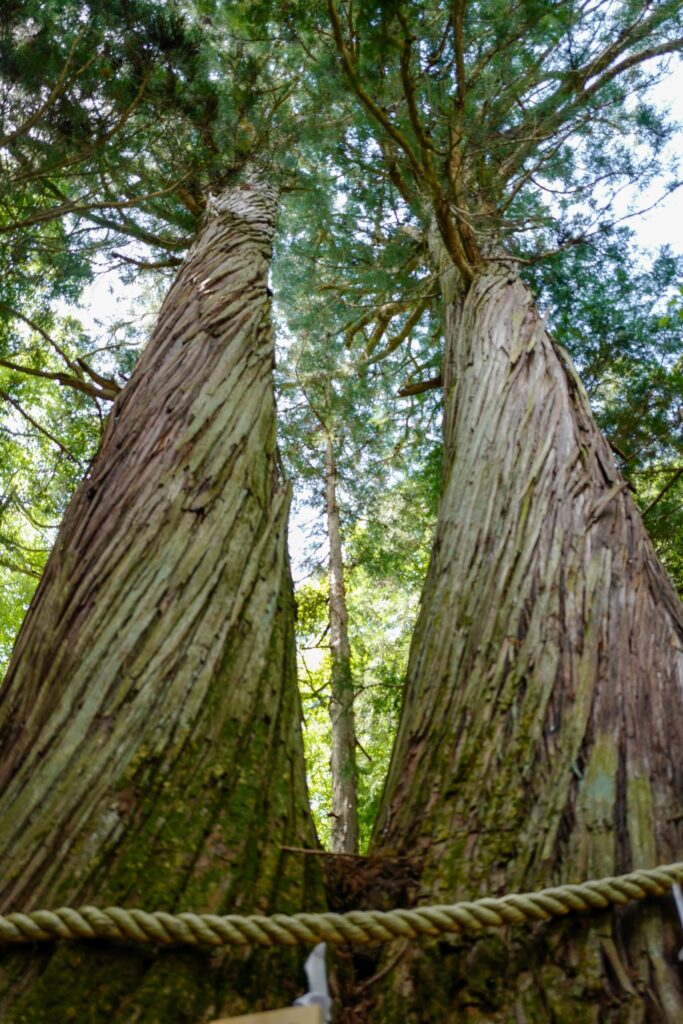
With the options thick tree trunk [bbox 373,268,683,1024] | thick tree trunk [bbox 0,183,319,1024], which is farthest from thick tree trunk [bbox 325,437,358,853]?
thick tree trunk [bbox 0,183,319,1024]

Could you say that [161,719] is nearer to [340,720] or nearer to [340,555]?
[340,720]

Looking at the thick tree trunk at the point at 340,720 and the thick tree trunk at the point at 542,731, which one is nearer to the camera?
the thick tree trunk at the point at 542,731

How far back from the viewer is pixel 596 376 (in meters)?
5.21

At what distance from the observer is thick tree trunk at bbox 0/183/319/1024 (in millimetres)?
1201

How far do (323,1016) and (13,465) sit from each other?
722 cm

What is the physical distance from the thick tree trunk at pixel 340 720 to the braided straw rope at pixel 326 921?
8.12 feet

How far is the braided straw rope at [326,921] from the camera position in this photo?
1109 mm

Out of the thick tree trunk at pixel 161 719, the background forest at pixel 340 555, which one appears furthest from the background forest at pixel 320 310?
the thick tree trunk at pixel 161 719

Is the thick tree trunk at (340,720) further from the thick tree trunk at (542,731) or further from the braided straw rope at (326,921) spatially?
the braided straw rope at (326,921)

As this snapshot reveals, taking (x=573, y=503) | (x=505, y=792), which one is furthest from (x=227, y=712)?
(x=573, y=503)

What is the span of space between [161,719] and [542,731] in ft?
2.35

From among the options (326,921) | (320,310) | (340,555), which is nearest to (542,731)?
(326,921)

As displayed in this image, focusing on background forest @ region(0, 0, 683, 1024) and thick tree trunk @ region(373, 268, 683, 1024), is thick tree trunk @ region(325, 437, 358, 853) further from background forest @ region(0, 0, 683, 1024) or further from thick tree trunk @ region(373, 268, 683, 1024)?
thick tree trunk @ region(373, 268, 683, 1024)

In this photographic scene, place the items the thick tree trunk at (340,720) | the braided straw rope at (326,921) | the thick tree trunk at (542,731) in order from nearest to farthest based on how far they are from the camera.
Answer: the braided straw rope at (326,921) → the thick tree trunk at (542,731) → the thick tree trunk at (340,720)
